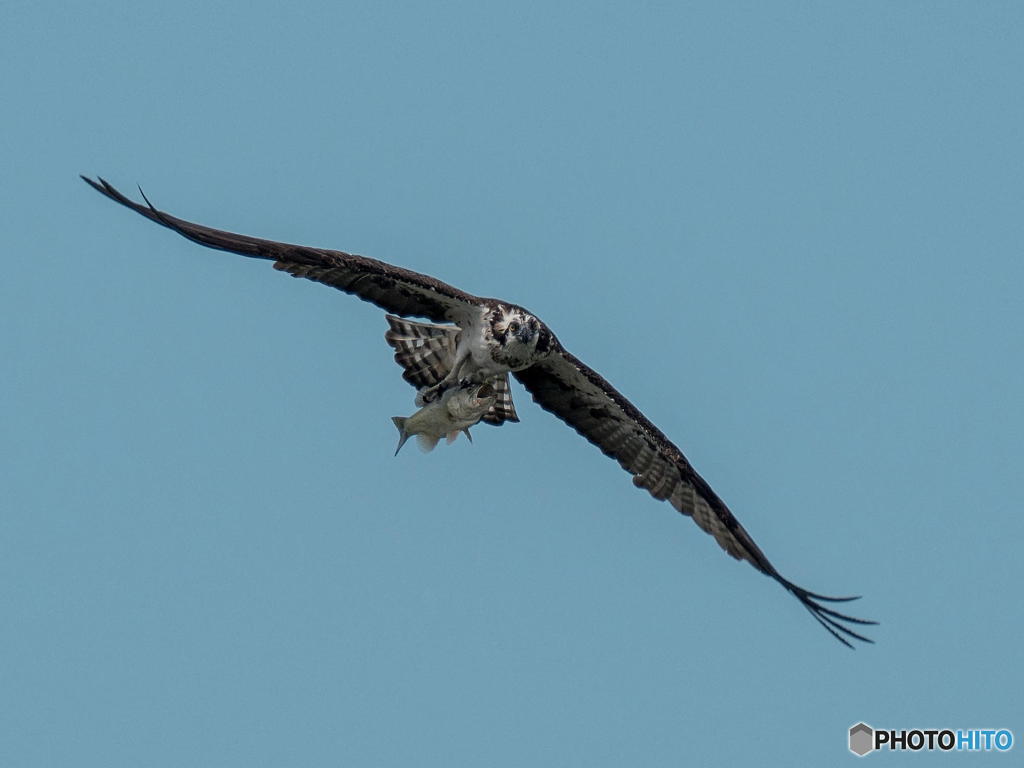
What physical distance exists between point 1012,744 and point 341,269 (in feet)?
29.1

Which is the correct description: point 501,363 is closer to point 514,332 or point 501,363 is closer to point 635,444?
point 514,332

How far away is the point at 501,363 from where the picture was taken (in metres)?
19.2

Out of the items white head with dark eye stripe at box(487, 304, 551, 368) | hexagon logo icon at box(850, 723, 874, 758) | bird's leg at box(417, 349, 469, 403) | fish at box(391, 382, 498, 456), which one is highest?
white head with dark eye stripe at box(487, 304, 551, 368)

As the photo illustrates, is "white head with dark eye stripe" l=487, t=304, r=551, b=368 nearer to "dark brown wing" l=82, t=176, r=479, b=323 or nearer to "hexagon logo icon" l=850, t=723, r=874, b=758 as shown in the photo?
"dark brown wing" l=82, t=176, r=479, b=323

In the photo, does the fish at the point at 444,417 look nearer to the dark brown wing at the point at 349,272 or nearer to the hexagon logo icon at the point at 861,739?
the dark brown wing at the point at 349,272

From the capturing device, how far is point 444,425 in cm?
1933

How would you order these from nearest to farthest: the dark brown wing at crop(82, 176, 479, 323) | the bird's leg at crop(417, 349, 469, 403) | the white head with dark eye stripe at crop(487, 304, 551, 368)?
the dark brown wing at crop(82, 176, 479, 323) → the white head with dark eye stripe at crop(487, 304, 551, 368) → the bird's leg at crop(417, 349, 469, 403)

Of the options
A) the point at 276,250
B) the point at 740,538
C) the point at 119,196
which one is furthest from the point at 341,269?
the point at 740,538

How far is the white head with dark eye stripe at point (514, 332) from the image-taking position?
1891 centimetres

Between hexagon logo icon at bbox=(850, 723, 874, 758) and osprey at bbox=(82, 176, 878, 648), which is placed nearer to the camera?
osprey at bbox=(82, 176, 878, 648)

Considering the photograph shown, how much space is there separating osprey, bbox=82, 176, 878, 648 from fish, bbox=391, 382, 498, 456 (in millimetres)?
76

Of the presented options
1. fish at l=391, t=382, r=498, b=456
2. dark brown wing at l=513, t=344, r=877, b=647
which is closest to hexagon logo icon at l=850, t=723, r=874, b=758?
dark brown wing at l=513, t=344, r=877, b=647

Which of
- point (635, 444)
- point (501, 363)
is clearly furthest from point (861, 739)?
point (501, 363)

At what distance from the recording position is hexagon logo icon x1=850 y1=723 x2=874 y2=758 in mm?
21048
